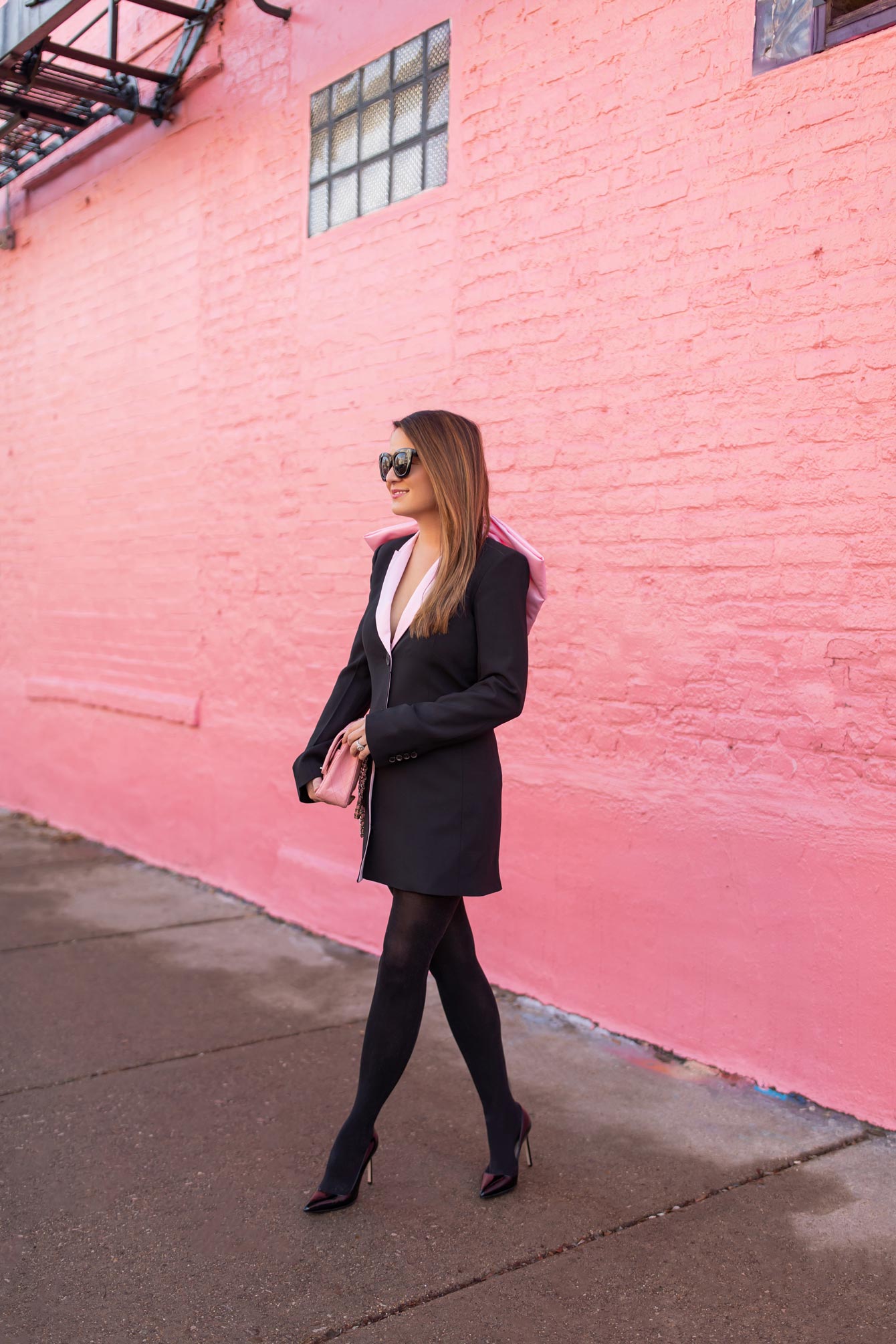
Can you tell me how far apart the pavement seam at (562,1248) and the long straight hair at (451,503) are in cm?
150

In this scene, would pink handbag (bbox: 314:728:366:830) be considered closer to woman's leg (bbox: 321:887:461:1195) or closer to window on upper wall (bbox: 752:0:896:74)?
woman's leg (bbox: 321:887:461:1195)

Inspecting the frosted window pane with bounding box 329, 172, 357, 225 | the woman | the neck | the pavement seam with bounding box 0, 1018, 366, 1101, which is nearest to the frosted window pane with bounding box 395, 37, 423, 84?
the frosted window pane with bounding box 329, 172, 357, 225

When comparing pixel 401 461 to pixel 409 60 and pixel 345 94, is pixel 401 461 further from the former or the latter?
pixel 345 94

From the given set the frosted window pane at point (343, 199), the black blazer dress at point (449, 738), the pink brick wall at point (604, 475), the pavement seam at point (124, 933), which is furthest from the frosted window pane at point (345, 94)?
the pavement seam at point (124, 933)

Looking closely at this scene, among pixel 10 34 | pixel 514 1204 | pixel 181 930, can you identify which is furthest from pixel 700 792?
pixel 10 34

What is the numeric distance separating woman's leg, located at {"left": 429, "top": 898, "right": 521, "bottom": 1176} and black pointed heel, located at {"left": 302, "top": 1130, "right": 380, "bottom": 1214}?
0.31m

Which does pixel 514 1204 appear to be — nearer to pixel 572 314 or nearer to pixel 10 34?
pixel 572 314

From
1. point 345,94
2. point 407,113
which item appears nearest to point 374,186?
point 407,113

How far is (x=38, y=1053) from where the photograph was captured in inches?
167

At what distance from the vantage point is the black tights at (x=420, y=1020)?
10.0ft

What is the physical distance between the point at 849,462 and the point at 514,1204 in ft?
7.57

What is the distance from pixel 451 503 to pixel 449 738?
61 cm

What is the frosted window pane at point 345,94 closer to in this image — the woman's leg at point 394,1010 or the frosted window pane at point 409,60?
the frosted window pane at point 409,60

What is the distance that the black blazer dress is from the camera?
2986mm
